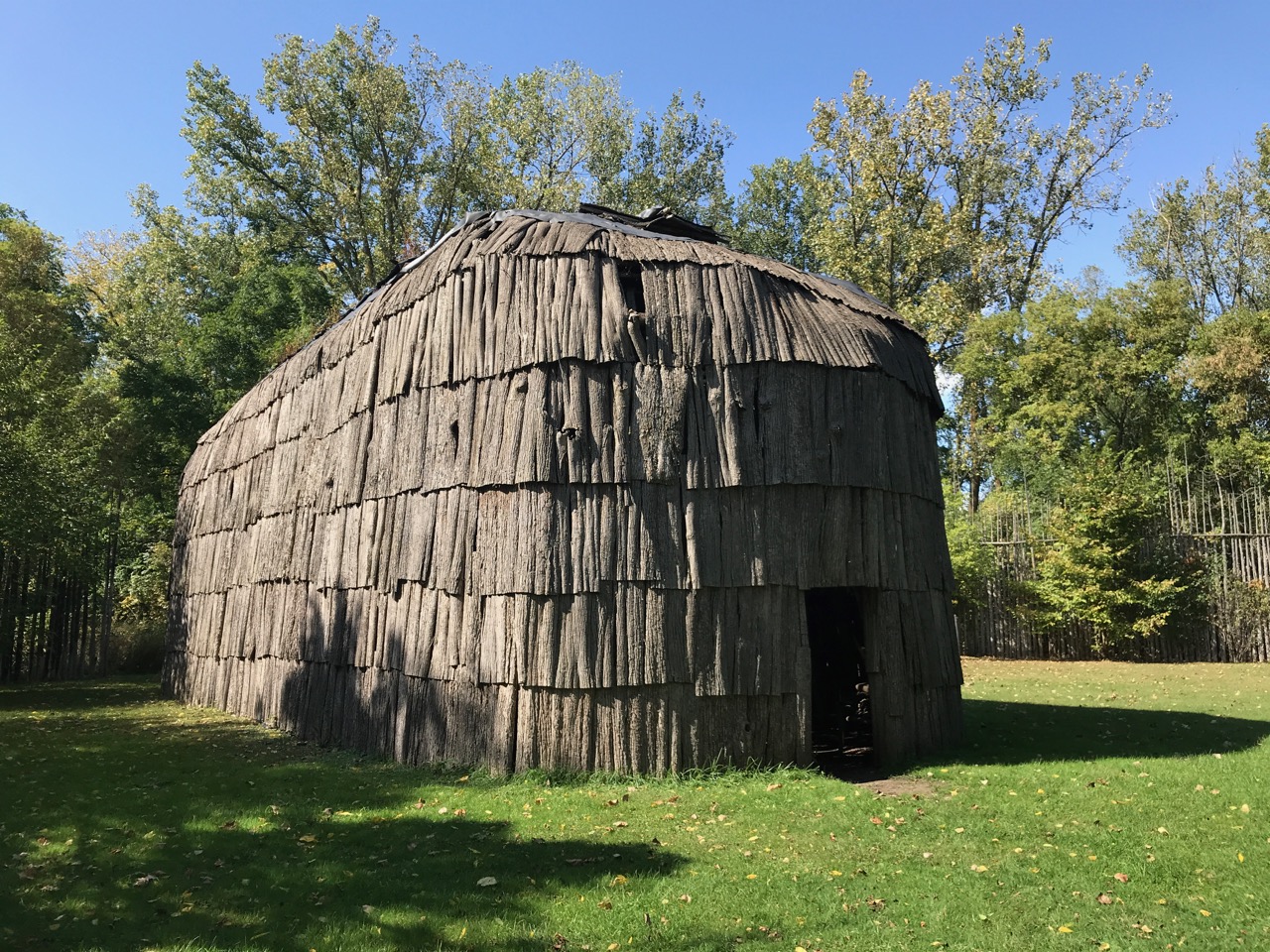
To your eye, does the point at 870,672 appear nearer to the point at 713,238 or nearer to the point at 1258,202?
the point at 713,238

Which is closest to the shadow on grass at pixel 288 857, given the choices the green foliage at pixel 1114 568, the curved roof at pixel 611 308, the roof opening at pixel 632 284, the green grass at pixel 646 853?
the green grass at pixel 646 853

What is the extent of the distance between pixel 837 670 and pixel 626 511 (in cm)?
489

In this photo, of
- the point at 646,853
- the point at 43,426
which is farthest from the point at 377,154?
the point at 646,853

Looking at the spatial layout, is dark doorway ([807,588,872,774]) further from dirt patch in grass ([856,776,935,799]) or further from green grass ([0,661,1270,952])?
dirt patch in grass ([856,776,935,799])

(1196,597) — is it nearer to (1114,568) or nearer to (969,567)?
(1114,568)

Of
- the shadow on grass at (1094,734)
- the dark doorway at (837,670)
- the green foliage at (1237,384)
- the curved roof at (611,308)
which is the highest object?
the green foliage at (1237,384)

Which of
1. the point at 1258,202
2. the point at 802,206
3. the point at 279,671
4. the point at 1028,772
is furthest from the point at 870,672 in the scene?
the point at 802,206

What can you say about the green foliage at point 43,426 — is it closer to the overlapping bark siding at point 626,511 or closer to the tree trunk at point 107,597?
the tree trunk at point 107,597

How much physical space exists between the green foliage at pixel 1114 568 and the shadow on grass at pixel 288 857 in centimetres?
1582

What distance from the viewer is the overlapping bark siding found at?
820 centimetres

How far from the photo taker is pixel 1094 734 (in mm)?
10203

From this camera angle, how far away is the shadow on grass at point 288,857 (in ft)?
15.8

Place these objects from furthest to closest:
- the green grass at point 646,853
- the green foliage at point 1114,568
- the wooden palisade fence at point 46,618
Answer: the green foliage at point 1114,568 → the wooden palisade fence at point 46,618 → the green grass at point 646,853

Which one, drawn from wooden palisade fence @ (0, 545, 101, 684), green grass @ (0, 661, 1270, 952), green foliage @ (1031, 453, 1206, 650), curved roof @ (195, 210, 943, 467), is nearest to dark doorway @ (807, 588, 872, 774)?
green grass @ (0, 661, 1270, 952)
